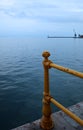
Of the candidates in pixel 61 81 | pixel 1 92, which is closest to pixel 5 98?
pixel 1 92

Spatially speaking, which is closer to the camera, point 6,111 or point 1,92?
point 6,111

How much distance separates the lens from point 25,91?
10.3 metres

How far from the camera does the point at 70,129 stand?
3.78 m

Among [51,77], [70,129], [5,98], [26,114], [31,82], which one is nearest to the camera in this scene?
[70,129]

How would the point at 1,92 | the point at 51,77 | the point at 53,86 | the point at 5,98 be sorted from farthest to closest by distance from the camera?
1. the point at 51,77
2. the point at 53,86
3. the point at 1,92
4. the point at 5,98

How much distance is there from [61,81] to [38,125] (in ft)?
29.1

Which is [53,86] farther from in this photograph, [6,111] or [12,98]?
[6,111]

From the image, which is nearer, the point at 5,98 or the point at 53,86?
the point at 5,98

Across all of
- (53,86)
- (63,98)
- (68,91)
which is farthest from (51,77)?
(63,98)

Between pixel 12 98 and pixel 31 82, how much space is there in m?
3.35

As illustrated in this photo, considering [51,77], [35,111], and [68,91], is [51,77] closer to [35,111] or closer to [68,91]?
[68,91]

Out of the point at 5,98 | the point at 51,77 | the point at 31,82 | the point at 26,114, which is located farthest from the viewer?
the point at 51,77

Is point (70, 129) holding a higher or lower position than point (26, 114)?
higher

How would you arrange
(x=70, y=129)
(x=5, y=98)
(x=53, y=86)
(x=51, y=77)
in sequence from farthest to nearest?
(x=51, y=77) → (x=53, y=86) → (x=5, y=98) → (x=70, y=129)
